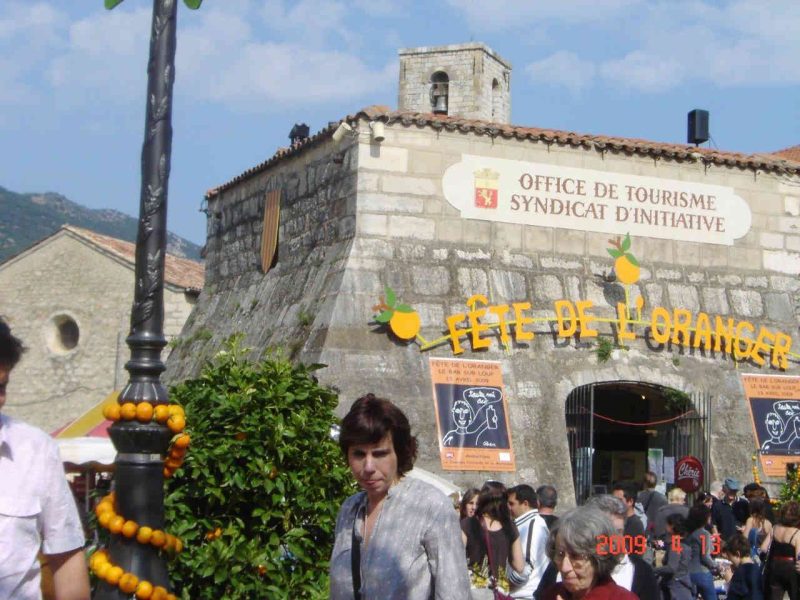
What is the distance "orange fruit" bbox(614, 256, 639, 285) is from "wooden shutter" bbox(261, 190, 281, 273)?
5244mm

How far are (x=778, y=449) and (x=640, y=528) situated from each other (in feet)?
24.0

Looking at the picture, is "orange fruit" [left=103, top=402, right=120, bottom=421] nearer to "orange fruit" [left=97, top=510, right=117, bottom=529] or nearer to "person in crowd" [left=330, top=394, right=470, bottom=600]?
"orange fruit" [left=97, top=510, right=117, bottom=529]

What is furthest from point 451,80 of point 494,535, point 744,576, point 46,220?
point 46,220

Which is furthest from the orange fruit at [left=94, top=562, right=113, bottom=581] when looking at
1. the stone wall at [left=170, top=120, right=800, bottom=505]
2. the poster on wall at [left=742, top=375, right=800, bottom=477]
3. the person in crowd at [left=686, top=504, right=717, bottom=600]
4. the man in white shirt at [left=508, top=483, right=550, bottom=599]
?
the poster on wall at [left=742, top=375, right=800, bottom=477]

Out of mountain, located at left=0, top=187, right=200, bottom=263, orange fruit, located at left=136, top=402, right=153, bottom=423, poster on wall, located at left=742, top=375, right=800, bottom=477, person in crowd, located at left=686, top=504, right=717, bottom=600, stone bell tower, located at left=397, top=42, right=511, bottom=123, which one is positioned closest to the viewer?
orange fruit, located at left=136, top=402, right=153, bottom=423

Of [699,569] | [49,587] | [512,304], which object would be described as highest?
[512,304]

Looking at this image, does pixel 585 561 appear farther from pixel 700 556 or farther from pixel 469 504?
pixel 700 556

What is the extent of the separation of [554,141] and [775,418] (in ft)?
16.8

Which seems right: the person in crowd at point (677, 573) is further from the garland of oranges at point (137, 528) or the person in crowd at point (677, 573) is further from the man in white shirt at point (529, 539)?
the garland of oranges at point (137, 528)

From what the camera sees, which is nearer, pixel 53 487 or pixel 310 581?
pixel 53 487

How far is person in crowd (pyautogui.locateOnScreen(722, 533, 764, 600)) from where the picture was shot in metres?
9.07

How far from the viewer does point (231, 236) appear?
21375 mm

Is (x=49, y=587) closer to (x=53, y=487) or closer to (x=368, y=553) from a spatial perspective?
(x=53, y=487)

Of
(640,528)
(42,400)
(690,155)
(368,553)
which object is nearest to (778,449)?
(690,155)
